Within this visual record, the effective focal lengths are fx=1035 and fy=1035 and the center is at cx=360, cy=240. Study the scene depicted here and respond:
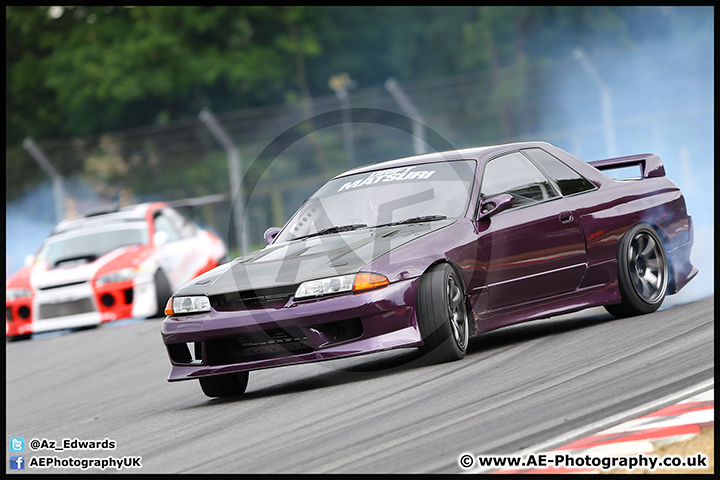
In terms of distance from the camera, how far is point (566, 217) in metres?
6.98

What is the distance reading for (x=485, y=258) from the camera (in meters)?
6.43

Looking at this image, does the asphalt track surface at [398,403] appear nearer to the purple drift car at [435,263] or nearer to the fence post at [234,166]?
the purple drift car at [435,263]

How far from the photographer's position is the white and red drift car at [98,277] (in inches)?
508

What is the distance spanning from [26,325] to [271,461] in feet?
31.2

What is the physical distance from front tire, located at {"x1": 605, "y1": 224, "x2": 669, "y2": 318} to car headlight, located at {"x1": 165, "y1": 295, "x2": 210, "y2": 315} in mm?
2870

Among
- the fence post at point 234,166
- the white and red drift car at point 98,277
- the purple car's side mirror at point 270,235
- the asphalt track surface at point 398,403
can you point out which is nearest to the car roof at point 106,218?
the white and red drift car at point 98,277

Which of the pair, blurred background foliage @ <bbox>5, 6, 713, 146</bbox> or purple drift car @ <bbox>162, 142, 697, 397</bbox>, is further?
blurred background foliage @ <bbox>5, 6, 713, 146</bbox>

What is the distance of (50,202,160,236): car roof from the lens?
14617 millimetres

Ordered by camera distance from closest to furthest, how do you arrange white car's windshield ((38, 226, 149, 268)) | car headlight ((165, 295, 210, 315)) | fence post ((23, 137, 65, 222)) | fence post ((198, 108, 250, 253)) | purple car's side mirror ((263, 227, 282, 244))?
1. car headlight ((165, 295, 210, 315))
2. purple car's side mirror ((263, 227, 282, 244))
3. white car's windshield ((38, 226, 149, 268))
4. fence post ((198, 108, 250, 253))
5. fence post ((23, 137, 65, 222))

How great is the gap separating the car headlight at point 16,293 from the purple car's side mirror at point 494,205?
812 centimetres

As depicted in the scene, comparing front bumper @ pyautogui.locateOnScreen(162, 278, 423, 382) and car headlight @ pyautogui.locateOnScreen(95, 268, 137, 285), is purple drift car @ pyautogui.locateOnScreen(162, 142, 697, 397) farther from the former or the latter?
car headlight @ pyautogui.locateOnScreen(95, 268, 137, 285)

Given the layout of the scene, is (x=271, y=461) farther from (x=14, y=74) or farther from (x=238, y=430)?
(x=14, y=74)

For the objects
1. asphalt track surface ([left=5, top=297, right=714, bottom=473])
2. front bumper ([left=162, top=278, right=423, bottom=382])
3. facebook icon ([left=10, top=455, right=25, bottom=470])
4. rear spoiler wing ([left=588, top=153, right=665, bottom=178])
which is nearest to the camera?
asphalt track surface ([left=5, top=297, right=714, bottom=473])

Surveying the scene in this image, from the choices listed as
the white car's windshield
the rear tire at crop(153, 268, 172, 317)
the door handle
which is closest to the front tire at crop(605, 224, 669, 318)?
the door handle
